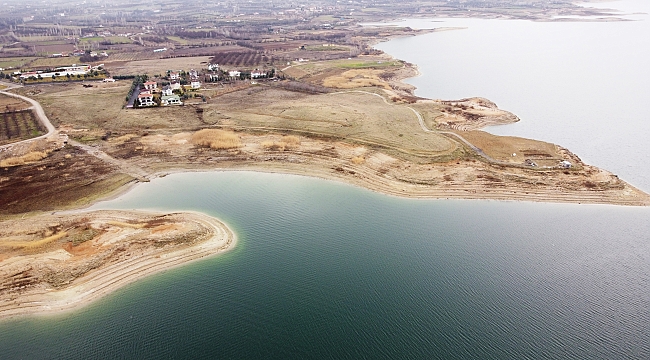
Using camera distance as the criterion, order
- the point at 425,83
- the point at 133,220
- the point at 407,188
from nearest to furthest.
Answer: the point at 133,220
the point at 407,188
the point at 425,83

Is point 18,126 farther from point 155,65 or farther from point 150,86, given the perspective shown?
point 155,65

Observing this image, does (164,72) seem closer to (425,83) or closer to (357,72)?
(357,72)

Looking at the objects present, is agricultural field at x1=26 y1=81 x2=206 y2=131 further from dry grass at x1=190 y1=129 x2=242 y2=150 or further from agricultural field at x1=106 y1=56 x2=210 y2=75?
agricultural field at x1=106 y1=56 x2=210 y2=75

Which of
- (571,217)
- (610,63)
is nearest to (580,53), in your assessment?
(610,63)

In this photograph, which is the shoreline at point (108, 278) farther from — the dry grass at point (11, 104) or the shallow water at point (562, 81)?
the dry grass at point (11, 104)

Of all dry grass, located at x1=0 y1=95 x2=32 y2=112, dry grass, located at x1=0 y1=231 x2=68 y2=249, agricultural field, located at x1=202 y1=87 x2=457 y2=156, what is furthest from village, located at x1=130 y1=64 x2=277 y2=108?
dry grass, located at x1=0 y1=231 x2=68 y2=249

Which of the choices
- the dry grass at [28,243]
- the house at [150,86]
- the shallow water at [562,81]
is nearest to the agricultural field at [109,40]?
the house at [150,86]

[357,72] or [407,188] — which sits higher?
[357,72]
